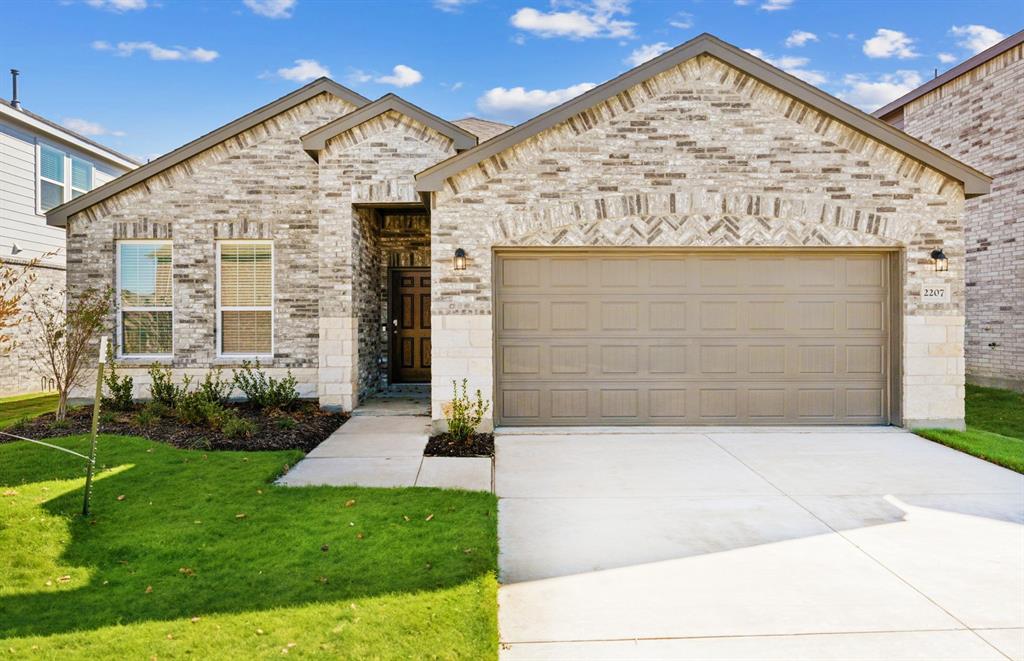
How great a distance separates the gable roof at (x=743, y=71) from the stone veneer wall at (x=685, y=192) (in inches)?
5.0

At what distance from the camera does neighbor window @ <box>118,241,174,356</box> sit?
11336mm

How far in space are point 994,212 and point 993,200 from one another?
0.84ft

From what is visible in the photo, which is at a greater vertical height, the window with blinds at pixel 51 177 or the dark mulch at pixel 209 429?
the window with blinds at pixel 51 177

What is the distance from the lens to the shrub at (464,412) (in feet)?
27.5

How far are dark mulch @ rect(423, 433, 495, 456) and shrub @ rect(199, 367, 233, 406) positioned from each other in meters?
4.37

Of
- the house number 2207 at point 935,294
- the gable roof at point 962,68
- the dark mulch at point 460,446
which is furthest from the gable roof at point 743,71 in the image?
the gable roof at point 962,68

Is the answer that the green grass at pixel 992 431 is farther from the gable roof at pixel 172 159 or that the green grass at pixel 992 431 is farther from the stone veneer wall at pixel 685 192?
the gable roof at pixel 172 159

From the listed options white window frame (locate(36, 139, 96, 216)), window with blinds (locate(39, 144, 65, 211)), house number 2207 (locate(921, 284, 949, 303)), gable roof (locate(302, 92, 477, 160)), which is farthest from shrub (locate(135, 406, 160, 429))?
house number 2207 (locate(921, 284, 949, 303))

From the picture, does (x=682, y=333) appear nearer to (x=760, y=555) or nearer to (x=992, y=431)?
(x=760, y=555)

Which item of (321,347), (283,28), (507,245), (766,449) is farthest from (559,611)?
(283,28)

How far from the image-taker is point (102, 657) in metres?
3.17

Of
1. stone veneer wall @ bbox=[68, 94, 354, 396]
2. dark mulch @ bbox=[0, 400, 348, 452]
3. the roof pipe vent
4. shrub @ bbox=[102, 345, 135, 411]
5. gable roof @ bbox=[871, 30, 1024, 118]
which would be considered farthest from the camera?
the roof pipe vent

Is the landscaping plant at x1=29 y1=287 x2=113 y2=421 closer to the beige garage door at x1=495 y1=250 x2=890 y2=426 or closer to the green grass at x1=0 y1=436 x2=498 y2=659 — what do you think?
the green grass at x1=0 y1=436 x2=498 y2=659

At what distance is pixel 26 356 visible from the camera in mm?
14047
